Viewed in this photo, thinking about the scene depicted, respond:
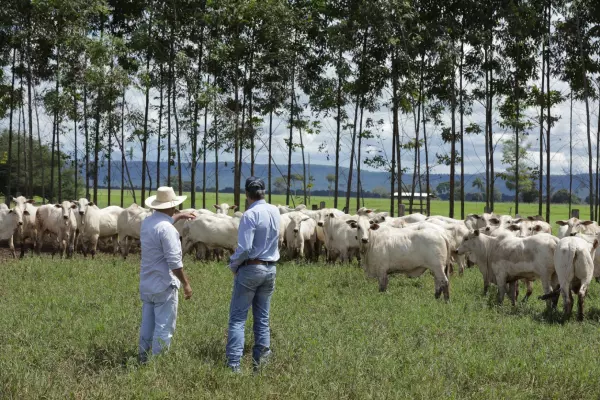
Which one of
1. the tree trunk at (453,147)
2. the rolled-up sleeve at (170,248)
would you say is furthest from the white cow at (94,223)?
the tree trunk at (453,147)

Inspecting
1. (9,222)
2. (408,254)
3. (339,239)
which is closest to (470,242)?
(408,254)

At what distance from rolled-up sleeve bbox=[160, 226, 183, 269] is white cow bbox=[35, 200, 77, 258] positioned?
14.2 m

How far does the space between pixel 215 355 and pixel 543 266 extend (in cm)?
732

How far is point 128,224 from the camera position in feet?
72.8

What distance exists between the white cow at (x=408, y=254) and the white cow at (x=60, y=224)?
10.8 metres

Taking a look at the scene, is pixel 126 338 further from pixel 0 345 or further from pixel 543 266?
pixel 543 266

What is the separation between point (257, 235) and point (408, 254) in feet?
23.8

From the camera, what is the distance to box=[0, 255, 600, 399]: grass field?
23.8ft

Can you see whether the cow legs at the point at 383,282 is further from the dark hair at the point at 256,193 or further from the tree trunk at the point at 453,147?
the tree trunk at the point at 453,147

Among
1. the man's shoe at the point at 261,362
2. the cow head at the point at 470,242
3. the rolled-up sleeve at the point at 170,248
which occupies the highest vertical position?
the rolled-up sleeve at the point at 170,248

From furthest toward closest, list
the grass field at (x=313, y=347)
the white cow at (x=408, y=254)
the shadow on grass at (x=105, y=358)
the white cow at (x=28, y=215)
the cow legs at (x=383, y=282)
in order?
the white cow at (x=28, y=215), the cow legs at (x=383, y=282), the white cow at (x=408, y=254), the shadow on grass at (x=105, y=358), the grass field at (x=313, y=347)

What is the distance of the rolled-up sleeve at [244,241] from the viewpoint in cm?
774

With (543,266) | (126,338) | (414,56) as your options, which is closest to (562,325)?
(543,266)

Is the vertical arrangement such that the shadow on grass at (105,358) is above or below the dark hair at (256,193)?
below
